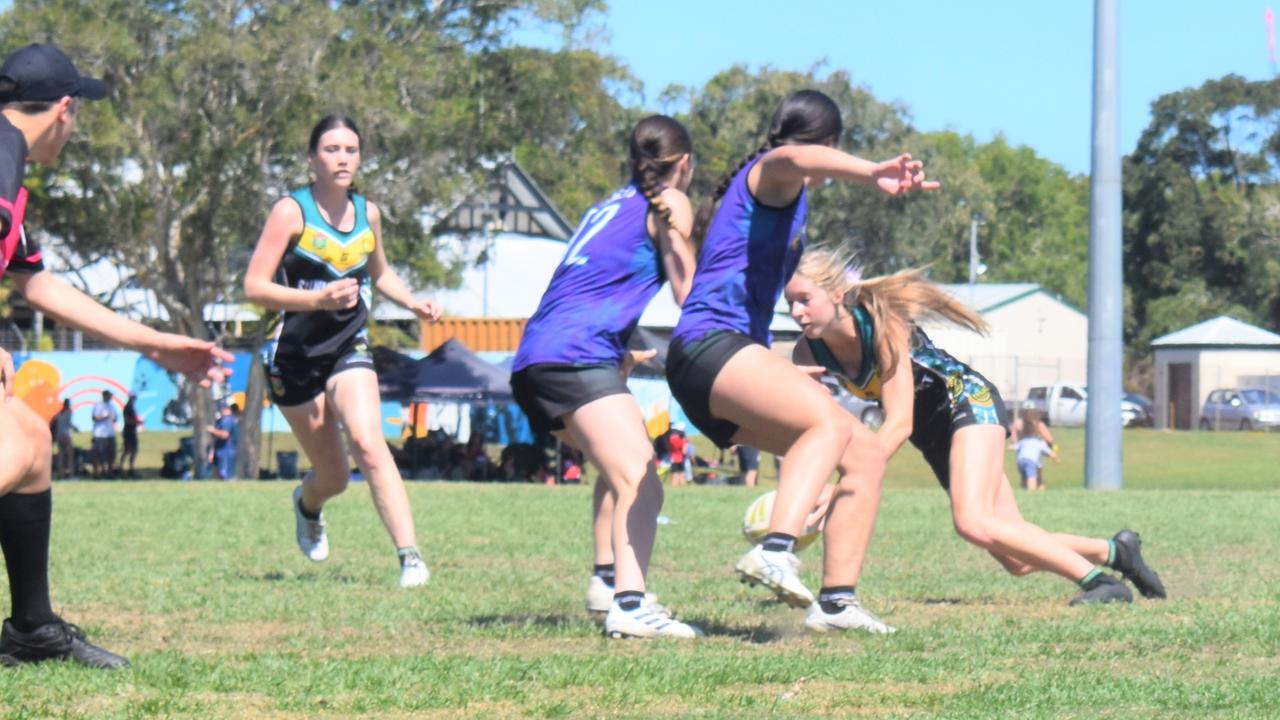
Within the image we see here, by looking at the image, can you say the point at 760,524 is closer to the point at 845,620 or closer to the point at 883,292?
the point at 845,620

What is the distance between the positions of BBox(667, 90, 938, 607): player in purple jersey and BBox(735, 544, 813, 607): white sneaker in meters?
0.07

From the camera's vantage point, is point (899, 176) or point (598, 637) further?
point (598, 637)

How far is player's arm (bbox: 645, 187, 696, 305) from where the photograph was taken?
20.3 feet

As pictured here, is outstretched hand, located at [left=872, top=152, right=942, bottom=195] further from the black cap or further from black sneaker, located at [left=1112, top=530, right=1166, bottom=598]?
black sneaker, located at [left=1112, top=530, right=1166, bottom=598]

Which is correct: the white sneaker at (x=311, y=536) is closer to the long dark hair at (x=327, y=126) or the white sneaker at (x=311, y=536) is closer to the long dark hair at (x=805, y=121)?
the long dark hair at (x=327, y=126)

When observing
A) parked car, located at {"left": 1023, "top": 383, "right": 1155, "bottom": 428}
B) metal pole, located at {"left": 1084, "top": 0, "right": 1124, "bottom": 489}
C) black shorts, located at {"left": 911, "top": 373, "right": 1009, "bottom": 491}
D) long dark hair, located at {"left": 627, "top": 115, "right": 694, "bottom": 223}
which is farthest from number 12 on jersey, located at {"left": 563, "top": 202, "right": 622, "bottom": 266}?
parked car, located at {"left": 1023, "top": 383, "right": 1155, "bottom": 428}

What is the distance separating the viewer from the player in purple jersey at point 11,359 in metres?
4.87

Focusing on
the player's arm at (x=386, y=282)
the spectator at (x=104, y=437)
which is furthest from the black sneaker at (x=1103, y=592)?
the spectator at (x=104, y=437)

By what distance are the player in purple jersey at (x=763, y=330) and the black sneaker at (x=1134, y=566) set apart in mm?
1946

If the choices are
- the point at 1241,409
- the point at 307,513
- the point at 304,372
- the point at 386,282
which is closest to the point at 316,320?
the point at 304,372

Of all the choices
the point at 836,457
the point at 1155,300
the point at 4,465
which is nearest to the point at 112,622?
the point at 4,465

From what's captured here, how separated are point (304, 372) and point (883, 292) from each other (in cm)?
310

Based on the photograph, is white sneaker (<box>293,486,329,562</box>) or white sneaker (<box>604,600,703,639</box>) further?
white sneaker (<box>293,486,329,562</box>)

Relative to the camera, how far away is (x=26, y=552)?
5.29 meters
